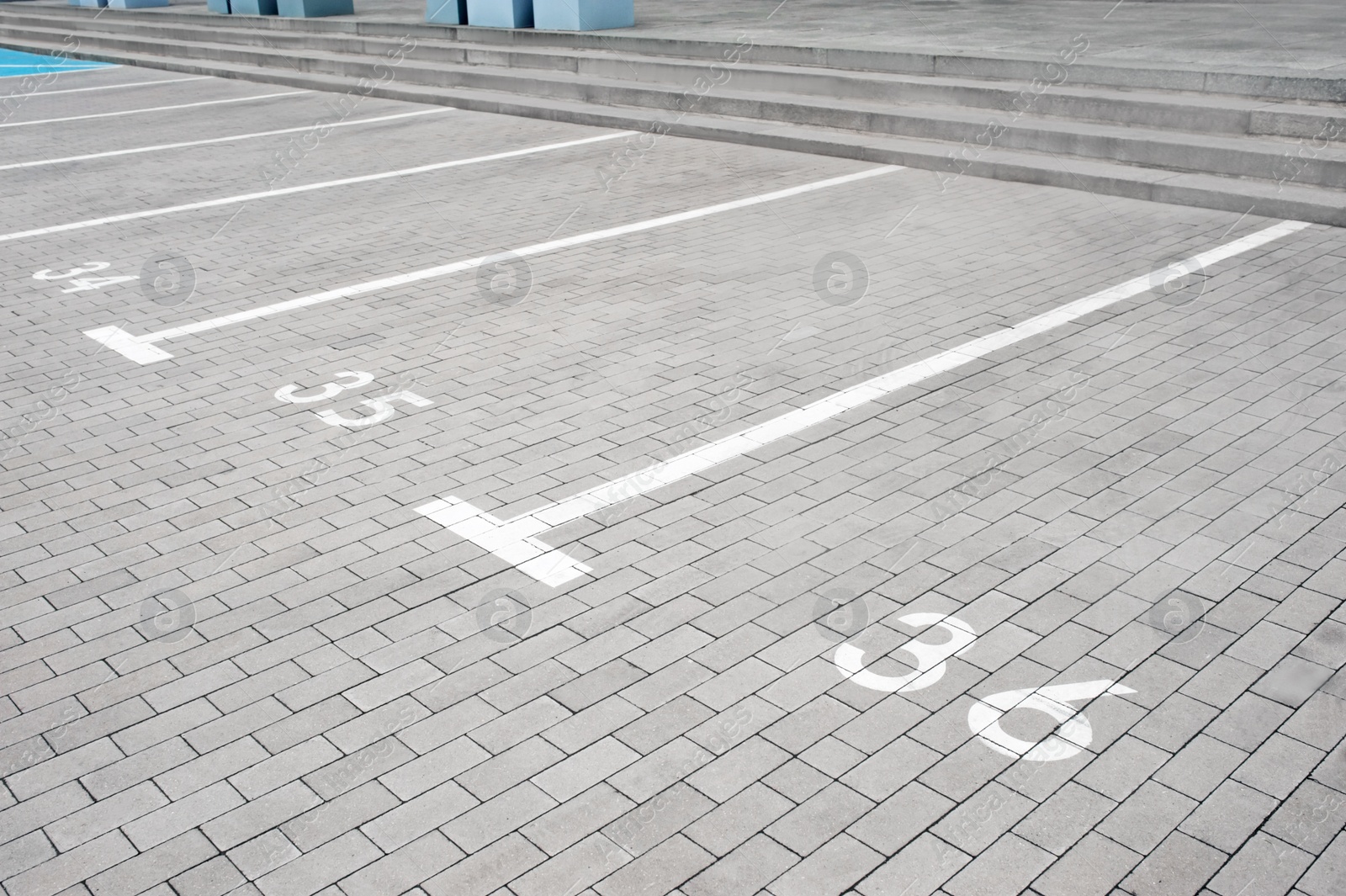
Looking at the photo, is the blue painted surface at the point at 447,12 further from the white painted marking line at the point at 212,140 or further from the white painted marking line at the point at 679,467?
the white painted marking line at the point at 679,467

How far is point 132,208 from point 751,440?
8047 millimetres

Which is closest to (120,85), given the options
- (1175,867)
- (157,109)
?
(157,109)

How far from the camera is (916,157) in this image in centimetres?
1150

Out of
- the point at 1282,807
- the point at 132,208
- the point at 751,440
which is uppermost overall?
the point at 132,208

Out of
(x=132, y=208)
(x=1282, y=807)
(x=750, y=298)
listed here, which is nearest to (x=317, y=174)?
(x=132, y=208)

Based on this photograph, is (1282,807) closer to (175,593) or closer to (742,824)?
(742,824)

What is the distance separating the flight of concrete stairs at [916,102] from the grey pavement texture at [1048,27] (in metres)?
0.50

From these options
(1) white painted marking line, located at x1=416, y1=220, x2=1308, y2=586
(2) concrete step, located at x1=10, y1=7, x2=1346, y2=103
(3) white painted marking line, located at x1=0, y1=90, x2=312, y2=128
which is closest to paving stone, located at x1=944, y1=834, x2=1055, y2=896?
(1) white painted marking line, located at x1=416, y1=220, x2=1308, y2=586

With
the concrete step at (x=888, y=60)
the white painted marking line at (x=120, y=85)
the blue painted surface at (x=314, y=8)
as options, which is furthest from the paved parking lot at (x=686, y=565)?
the blue painted surface at (x=314, y=8)

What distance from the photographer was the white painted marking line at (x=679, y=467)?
204 inches

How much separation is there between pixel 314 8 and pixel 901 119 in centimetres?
1293

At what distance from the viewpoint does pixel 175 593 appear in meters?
4.94

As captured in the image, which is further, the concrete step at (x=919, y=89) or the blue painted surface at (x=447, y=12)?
the blue painted surface at (x=447, y=12)

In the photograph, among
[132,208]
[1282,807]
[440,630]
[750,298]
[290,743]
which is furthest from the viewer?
[132,208]
